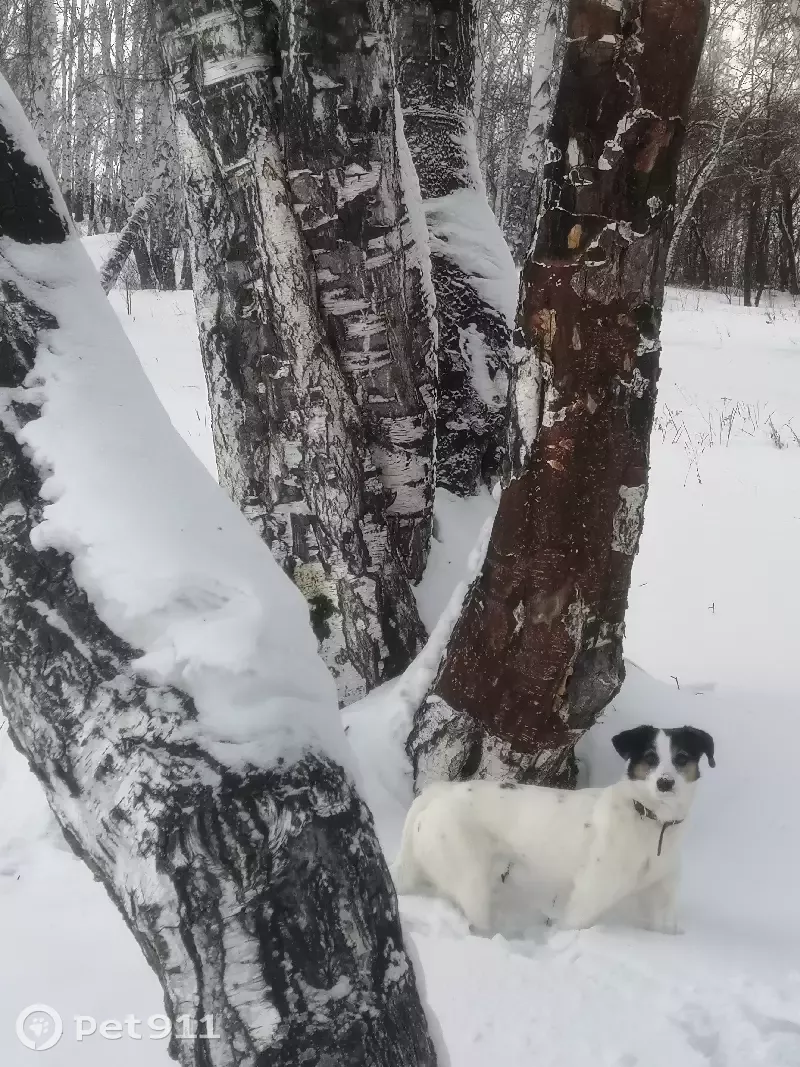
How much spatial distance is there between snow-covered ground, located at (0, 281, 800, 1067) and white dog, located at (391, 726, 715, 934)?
0.31 feet

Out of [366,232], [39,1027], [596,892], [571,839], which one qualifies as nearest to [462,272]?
[366,232]

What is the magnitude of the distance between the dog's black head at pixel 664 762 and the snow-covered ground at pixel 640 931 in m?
0.36

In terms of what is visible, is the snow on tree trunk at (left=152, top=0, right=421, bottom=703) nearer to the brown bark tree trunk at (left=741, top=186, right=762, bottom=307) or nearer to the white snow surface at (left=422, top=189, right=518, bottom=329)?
the white snow surface at (left=422, top=189, right=518, bottom=329)

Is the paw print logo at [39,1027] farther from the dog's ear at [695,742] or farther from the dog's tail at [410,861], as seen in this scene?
the dog's ear at [695,742]

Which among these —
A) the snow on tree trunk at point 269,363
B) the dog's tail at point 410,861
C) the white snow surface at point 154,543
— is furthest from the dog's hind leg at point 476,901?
the white snow surface at point 154,543

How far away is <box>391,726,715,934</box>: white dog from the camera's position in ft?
7.51

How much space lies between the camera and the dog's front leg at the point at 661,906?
88.8 inches

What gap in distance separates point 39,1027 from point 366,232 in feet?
8.26

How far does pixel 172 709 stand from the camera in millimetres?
1188

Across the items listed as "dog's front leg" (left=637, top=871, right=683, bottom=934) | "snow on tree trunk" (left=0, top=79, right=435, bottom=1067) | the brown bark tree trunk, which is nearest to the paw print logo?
"snow on tree trunk" (left=0, top=79, right=435, bottom=1067)

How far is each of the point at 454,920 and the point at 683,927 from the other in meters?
0.65

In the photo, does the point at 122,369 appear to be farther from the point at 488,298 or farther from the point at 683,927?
the point at 488,298

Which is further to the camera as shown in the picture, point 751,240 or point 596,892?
point 751,240

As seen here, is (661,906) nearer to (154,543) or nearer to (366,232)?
(154,543)
